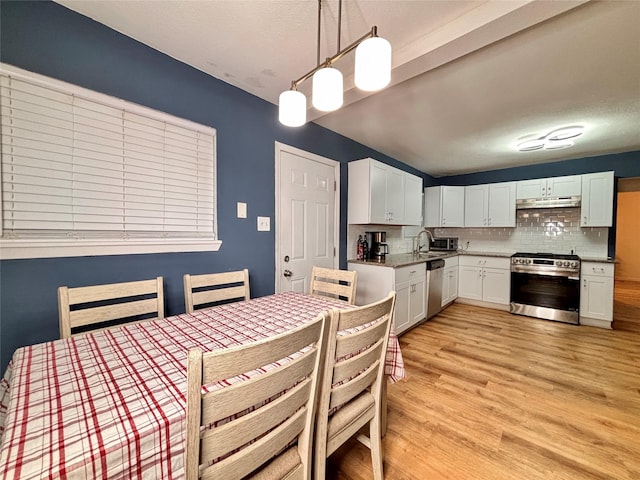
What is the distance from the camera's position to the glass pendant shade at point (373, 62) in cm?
101

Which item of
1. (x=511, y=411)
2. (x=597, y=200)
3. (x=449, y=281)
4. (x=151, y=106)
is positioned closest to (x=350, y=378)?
(x=511, y=411)

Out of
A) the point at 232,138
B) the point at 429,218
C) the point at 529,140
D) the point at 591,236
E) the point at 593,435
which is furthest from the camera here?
the point at 429,218

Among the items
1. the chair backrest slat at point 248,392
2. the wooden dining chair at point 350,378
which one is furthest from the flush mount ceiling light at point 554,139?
the chair backrest slat at point 248,392

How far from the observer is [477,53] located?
1.71 m

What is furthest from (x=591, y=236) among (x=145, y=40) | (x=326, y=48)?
(x=145, y=40)

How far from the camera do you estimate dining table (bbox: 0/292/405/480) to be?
54 centimetres

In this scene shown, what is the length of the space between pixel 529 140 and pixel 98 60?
4.25 meters

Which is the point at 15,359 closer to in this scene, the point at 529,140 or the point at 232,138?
the point at 232,138

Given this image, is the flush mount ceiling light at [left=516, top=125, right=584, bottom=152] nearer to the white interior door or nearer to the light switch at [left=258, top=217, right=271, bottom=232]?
the white interior door

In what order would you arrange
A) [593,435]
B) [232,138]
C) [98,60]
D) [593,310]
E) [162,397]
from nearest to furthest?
[162,397]
[98,60]
[593,435]
[232,138]
[593,310]

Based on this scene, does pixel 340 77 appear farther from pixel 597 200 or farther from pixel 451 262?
pixel 597 200

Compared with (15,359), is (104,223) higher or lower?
higher

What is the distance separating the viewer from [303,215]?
272 cm

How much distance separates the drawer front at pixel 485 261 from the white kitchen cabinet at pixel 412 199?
4.05 ft
